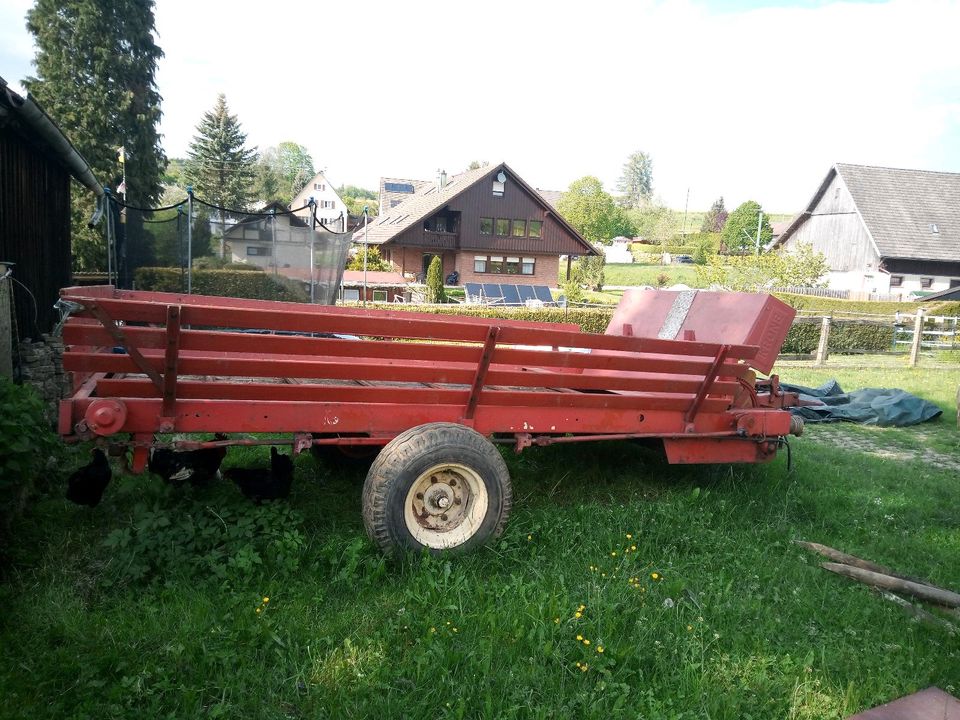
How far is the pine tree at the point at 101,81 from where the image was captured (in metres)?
32.7

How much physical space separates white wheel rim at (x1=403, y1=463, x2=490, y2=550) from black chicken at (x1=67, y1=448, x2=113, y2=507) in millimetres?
1619

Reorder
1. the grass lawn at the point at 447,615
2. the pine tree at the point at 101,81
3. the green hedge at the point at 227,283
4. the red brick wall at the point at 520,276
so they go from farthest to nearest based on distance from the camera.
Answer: the red brick wall at the point at 520,276
the pine tree at the point at 101,81
the green hedge at the point at 227,283
the grass lawn at the point at 447,615

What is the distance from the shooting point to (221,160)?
67.8 meters

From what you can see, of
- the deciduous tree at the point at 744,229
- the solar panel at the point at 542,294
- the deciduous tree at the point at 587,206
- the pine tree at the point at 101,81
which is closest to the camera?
the pine tree at the point at 101,81

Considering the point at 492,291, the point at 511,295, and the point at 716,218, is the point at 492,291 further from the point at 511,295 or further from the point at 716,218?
the point at 716,218

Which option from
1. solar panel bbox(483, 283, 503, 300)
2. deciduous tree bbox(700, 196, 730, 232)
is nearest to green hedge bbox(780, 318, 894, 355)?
solar panel bbox(483, 283, 503, 300)

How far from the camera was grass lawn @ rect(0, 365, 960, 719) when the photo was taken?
2.78 metres

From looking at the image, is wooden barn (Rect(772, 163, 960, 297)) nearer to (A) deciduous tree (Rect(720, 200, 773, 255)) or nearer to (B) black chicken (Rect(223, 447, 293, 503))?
(A) deciduous tree (Rect(720, 200, 773, 255))

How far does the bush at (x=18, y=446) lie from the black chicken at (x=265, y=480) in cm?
102

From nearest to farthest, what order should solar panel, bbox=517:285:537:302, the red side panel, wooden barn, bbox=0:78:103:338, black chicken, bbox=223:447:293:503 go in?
black chicken, bbox=223:447:293:503 < the red side panel < wooden barn, bbox=0:78:103:338 < solar panel, bbox=517:285:537:302

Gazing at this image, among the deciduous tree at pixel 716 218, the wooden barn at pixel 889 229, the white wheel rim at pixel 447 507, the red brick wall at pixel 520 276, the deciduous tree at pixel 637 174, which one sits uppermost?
the deciduous tree at pixel 637 174

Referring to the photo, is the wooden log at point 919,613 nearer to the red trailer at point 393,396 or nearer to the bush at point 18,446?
the red trailer at point 393,396

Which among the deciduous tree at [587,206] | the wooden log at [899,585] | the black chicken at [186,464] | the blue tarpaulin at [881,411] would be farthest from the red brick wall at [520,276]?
the wooden log at [899,585]

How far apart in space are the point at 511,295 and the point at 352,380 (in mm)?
34759
